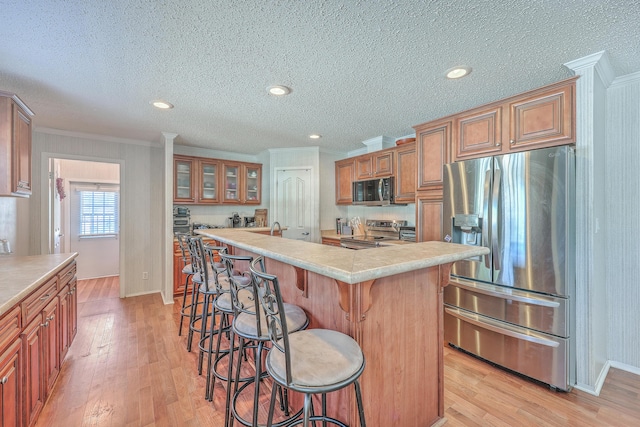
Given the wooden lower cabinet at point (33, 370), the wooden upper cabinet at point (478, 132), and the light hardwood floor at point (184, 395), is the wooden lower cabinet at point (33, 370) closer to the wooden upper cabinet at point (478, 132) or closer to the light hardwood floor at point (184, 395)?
the light hardwood floor at point (184, 395)

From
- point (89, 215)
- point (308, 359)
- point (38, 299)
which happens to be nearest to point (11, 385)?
point (38, 299)

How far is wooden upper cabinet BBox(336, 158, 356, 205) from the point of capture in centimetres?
466

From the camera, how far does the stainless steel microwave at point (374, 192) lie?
3.92 metres

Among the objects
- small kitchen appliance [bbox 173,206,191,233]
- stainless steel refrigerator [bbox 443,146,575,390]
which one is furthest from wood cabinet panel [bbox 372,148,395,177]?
small kitchen appliance [bbox 173,206,191,233]

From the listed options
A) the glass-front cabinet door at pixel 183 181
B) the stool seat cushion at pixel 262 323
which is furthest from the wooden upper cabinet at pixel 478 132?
the glass-front cabinet door at pixel 183 181

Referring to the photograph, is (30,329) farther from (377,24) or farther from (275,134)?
(275,134)

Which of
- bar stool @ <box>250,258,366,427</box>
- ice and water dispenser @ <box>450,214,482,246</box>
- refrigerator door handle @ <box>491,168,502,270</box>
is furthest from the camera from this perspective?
ice and water dispenser @ <box>450,214,482,246</box>

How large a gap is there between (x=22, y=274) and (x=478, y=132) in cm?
358

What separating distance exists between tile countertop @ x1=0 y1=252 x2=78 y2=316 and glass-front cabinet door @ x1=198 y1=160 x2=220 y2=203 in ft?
7.53

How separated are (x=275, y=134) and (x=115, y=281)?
4105mm

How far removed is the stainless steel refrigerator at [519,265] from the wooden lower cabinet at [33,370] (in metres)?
2.96

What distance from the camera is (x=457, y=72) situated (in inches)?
83.2

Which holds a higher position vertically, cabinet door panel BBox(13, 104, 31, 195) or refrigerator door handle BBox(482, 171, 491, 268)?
cabinet door panel BBox(13, 104, 31, 195)

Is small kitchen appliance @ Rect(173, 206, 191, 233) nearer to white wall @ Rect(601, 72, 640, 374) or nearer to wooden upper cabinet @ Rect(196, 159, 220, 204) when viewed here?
wooden upper cabinet @ Rect(196, 159, 220, 204)
